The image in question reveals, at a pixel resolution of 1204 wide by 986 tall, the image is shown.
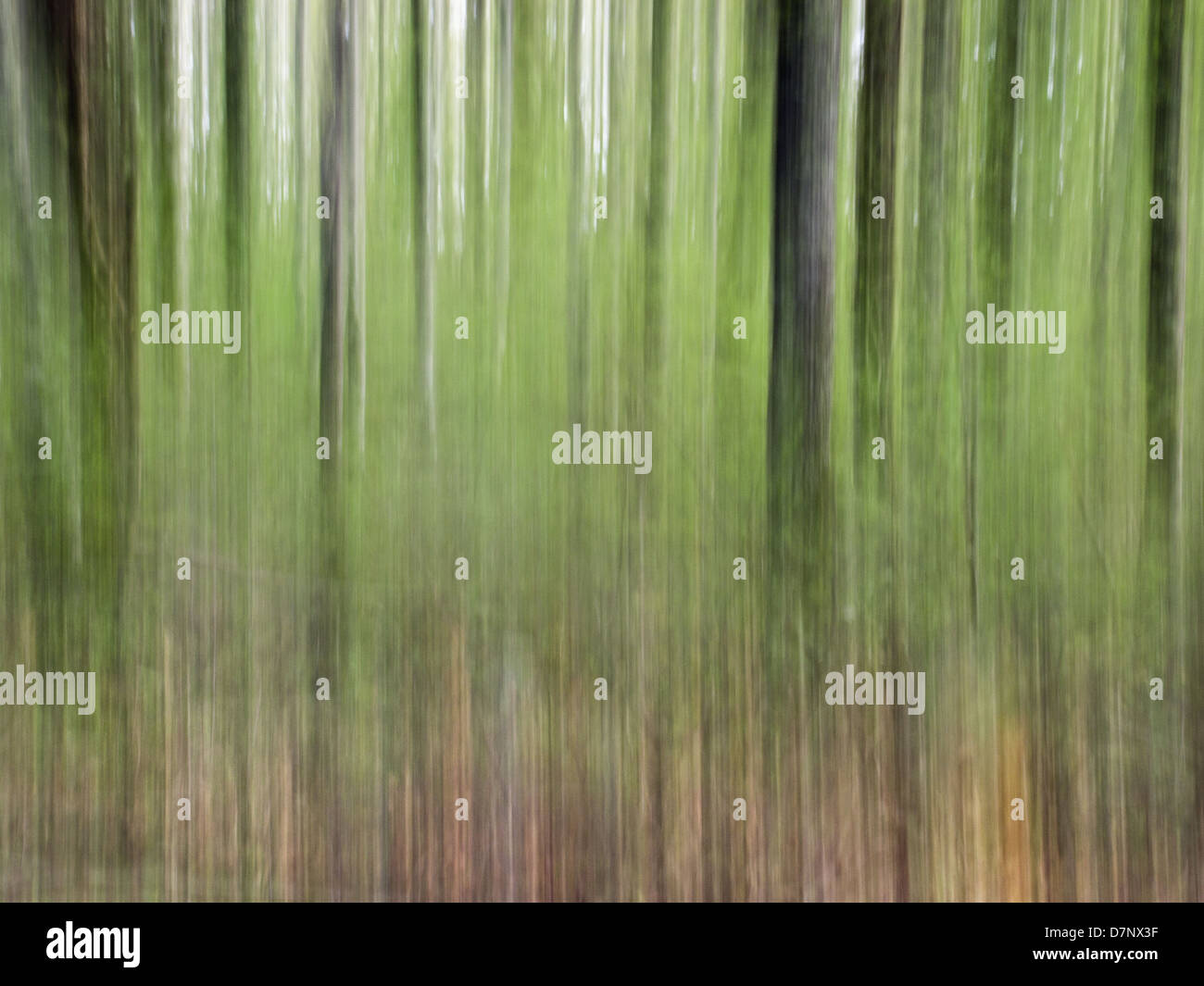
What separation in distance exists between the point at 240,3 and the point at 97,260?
32 cm

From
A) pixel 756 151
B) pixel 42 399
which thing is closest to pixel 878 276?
pixel 756 151

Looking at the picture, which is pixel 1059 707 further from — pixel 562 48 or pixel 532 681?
pixel 562 48

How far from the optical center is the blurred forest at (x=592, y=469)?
1.35 metres

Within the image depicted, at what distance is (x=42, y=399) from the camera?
4.44 feet

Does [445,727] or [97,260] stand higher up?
[97,260]

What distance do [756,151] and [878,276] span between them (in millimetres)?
189

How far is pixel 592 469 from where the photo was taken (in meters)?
1.36

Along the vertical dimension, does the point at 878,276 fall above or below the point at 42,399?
above

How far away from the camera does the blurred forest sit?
4.44ft

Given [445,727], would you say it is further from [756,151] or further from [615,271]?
[756,151]

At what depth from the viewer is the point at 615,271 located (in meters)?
1.36
